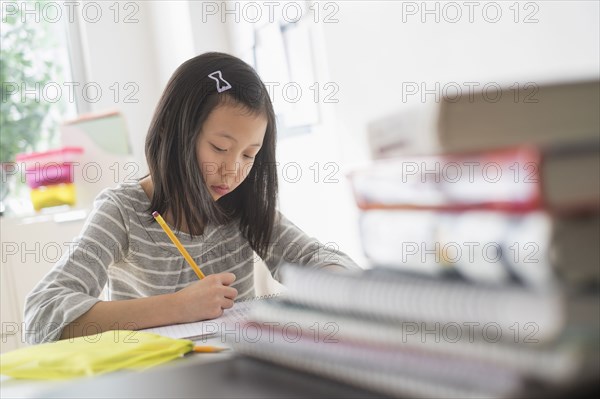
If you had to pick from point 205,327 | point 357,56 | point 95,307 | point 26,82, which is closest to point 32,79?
point 26,82

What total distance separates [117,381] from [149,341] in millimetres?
112

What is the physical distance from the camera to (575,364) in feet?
0.95

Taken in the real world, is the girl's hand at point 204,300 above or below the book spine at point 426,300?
below

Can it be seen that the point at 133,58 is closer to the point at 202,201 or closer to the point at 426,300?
the point at 202,201

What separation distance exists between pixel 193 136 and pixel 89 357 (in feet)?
2.46

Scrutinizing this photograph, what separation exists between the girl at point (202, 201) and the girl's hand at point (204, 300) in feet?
0.62

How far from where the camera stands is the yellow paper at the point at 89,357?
1.79 ft

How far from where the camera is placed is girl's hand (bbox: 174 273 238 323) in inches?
36.2

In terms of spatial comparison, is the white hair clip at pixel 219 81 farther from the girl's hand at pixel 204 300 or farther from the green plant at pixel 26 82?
the green plant at pixel 26 82

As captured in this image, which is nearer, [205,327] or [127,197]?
[205,327]

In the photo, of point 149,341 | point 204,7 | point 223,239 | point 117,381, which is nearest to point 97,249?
point 223,239

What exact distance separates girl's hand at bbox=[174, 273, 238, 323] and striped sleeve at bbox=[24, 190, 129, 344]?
0.38ft

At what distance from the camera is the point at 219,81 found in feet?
4.16

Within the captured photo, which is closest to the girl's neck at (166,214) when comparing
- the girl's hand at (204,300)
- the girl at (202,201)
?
the girl at (202,201)
